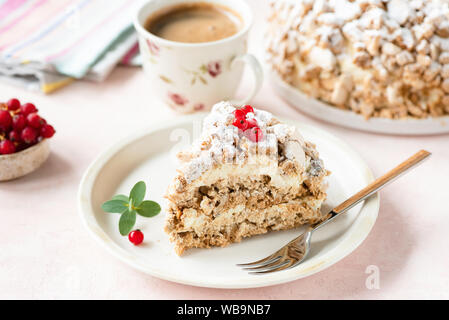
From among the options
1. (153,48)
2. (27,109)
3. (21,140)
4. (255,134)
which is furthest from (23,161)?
(255,134)

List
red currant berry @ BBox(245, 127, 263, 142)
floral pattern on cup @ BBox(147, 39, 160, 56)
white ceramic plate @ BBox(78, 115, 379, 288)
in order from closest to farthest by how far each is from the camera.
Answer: white ceramic plate @ BBox(78, 115, 379, 288) → red currant berry @ BBox(245, 127, 263, 142) → floral pattern on cup @ BBox(147, 39, 160, 56)

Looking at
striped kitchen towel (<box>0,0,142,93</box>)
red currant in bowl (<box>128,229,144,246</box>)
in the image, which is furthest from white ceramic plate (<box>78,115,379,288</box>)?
striped kitchen towel (<box>0,0,142,93</box>)

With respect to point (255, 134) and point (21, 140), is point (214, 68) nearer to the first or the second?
point (255, 134)

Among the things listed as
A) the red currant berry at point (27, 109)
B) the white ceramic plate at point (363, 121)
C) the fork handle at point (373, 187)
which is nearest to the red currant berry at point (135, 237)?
the fork handle at point (373, 187)

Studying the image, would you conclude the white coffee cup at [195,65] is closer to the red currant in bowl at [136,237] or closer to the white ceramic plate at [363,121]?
the white ceramic plate at [363,121]

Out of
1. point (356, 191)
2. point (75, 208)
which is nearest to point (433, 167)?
point (356, 191)

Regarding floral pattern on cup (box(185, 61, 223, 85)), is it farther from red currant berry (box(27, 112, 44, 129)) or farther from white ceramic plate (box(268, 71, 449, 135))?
red currant berry (box(27, 112, 44, 129))
